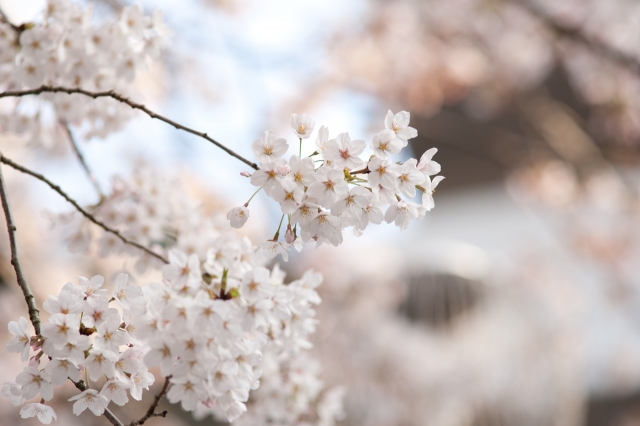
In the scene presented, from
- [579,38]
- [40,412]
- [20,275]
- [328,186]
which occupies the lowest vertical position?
[40,412]

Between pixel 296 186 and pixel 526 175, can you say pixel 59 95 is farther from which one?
pixel 526 175

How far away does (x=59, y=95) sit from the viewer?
0.90 metres

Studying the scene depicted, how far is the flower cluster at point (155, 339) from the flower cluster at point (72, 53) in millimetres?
439

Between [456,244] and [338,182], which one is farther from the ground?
[456,244]

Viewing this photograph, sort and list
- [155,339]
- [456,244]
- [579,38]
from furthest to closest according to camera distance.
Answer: [456,244] → [579,38] → [155,339]

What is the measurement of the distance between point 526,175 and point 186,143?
2.65 meters

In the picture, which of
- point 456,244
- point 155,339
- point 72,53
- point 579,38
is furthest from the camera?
point 456,244

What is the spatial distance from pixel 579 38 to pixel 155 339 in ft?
6.83

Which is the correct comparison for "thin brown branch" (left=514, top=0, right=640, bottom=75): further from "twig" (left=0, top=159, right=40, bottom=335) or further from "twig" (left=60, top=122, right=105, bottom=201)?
"twig" (left=0, top=159, right=40, bottom=335)

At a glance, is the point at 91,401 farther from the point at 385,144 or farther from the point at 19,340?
the point at 385,144

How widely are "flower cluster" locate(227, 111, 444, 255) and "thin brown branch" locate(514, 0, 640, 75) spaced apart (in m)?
1.84

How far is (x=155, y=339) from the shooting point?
1.64 ft

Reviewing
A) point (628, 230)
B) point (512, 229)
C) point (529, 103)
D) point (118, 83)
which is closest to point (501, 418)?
point (529, 103)

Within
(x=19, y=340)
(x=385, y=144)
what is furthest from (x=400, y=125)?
(x=19, y=340)
